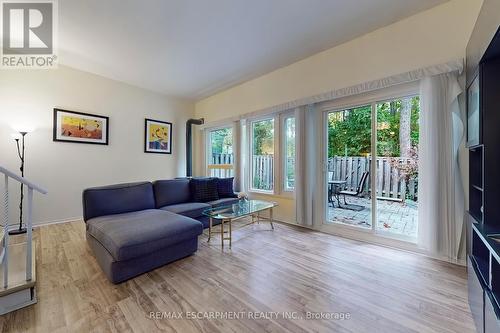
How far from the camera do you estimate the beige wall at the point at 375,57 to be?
6.88 ft

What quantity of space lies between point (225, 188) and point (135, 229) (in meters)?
2.14

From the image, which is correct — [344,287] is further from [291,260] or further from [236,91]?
[236,91]

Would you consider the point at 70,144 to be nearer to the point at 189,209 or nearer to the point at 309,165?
the point at 189,209

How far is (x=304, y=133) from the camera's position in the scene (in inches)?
129

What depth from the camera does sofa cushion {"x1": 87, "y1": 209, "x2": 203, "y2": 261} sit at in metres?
1.85

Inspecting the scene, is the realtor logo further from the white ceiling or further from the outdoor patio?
the outdoor patio

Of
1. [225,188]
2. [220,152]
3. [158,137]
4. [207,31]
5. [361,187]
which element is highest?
[207,31]

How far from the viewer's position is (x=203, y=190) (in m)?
3.68

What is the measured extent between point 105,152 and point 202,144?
6.78 ft

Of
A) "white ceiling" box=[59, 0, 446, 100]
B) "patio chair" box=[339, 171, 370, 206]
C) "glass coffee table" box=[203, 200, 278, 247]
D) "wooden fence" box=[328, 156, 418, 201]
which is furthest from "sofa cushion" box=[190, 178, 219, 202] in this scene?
"patio chair" box=[339, 171, 370, 206]

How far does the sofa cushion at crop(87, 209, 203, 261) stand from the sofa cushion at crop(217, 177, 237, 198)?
59.2 inches

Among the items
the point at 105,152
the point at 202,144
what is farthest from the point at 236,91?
the point at 105,152

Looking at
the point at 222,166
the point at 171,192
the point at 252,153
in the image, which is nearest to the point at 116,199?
the point at 171,192

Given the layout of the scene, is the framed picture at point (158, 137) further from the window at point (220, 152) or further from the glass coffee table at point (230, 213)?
the glass coffee table at point (230, 213)
